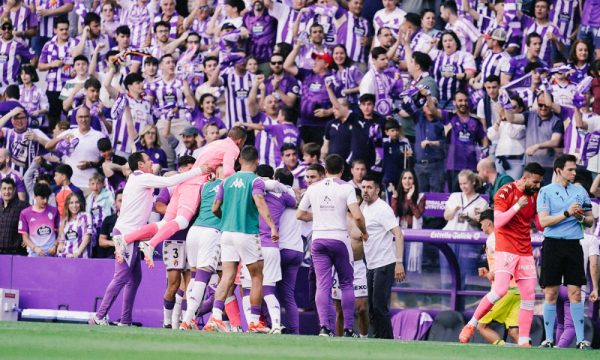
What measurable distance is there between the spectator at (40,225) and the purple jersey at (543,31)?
7958mm

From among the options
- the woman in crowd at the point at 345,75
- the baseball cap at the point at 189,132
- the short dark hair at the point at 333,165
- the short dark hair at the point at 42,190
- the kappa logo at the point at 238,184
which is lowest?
the short dark hair at the point at 42,190

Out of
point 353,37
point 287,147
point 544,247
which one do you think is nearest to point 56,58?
point 353,37

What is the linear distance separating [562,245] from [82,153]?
30.7 ft

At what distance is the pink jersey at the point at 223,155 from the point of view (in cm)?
1612

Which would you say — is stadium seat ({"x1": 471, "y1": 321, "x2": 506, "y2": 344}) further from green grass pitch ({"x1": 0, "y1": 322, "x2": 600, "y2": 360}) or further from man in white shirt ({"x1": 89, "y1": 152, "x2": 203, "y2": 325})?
man in white shirt ({"x1": 89, "y1": 152, "x2": 203, "y2": 325})

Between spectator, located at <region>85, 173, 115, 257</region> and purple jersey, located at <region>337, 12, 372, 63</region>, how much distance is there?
4.90 meters

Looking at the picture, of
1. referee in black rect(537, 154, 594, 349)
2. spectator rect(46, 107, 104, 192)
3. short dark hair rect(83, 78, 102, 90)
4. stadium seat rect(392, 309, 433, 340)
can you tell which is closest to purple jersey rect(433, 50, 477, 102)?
stadium seat rect(392, 309, 433, 340)

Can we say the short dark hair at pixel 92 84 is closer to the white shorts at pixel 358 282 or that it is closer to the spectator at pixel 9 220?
the spectator at pixel 9 220

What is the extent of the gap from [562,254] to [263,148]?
6.84 meters

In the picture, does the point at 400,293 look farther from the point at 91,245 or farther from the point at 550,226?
the point at 91,245

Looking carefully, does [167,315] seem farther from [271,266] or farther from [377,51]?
[377,51]

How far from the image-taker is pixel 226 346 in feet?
40.2

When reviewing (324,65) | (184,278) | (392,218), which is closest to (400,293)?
(392,218)

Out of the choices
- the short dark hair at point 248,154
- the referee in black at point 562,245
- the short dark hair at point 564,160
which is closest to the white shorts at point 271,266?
the short dark hair at point 248,154
